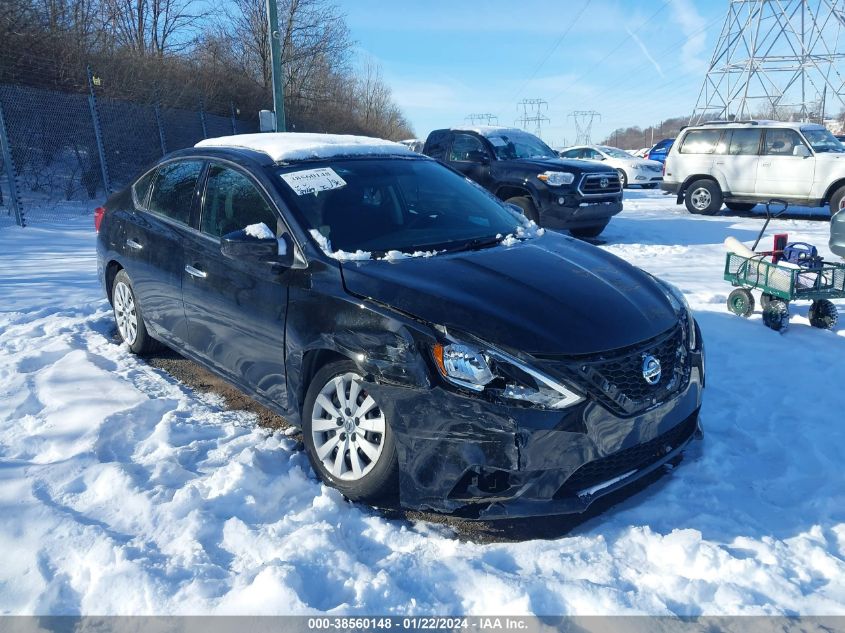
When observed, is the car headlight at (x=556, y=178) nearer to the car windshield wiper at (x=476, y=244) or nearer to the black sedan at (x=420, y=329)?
the black sedan at (x=420, y=329)

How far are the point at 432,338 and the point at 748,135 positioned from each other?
12986mm

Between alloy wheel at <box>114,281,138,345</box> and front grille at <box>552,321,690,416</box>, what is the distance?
11.8 feet

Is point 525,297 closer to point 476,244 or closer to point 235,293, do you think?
point 476,244

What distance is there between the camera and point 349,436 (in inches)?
116

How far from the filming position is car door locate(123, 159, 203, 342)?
4.18 metres

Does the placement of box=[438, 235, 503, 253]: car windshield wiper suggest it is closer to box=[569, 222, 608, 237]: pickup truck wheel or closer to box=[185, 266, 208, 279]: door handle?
box=[185, 266, 208, 279]: door handle

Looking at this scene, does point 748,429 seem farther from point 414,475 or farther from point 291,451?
point 291,451

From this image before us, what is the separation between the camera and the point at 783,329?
550 cm

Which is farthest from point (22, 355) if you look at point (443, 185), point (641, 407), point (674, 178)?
point (674, 178)

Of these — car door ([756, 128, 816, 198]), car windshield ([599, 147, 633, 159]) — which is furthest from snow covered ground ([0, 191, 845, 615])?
car windshield ([599, 147, 633, 159])

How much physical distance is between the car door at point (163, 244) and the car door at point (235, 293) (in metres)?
0.15

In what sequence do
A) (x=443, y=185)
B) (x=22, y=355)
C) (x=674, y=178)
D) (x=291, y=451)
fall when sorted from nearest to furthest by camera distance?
(x=291, y=451)
(x=443, y=185)
(x=22, y=355)
(x=674, y=178)

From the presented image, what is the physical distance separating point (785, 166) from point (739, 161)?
857mm

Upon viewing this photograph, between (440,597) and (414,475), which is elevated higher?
(414,475)
